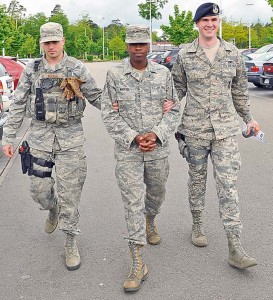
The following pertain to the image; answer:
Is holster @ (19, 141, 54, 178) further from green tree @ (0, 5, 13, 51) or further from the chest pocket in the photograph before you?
green tree @ (0, 5, 13, 51)

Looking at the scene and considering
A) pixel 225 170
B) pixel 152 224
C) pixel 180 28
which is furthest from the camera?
pixel 180 28

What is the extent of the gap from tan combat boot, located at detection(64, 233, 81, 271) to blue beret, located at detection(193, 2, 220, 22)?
2.04 meters

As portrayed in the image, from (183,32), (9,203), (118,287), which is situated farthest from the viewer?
(183,32)

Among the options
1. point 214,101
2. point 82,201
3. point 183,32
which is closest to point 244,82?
point 214,101

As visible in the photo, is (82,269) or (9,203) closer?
(82,269)

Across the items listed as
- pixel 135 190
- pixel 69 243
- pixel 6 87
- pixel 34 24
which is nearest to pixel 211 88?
pixel 135 190

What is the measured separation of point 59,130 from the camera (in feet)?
12.5

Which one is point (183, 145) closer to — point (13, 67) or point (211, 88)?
point (211, 88)

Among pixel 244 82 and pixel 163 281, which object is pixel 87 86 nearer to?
pixel 244 82

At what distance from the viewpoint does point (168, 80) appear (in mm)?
3576

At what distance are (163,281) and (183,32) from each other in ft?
158

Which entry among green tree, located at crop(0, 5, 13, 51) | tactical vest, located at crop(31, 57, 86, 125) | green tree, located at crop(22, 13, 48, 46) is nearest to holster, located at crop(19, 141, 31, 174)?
tactical vest, located at crop(31, 57, 86, 125)

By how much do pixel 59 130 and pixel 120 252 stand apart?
3.82 ft

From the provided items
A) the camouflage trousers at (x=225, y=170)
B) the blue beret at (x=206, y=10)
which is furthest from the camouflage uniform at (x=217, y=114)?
the blue beret at (x=206, y=10)
